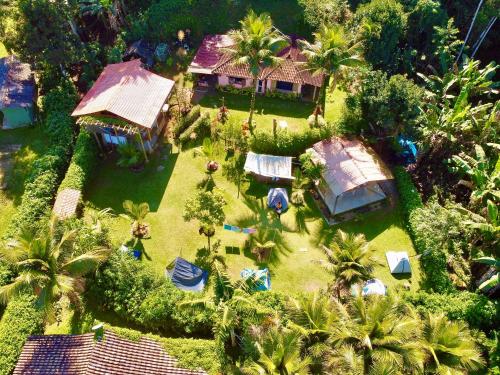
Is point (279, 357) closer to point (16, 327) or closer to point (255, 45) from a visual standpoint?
point (16, 327)

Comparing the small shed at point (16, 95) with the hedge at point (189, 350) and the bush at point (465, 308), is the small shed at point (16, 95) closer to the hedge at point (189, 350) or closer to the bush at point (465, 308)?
the hedge at point (189, 350)

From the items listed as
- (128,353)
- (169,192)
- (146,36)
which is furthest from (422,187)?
(146,36)

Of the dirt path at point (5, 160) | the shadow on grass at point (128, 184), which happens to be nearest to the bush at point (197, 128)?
the shadow on grass at point (128, 184)

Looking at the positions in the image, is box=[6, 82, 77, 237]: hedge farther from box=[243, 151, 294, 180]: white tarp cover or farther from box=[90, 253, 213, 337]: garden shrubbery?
box=[243, 151, 294, 180]: white tarp cover

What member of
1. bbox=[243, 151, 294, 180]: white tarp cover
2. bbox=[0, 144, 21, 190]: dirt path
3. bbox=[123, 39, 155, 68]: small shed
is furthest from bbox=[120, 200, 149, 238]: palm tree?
A: bbox=[123, 39, 155, 68]: small shed

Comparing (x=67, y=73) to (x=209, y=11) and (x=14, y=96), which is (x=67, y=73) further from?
(x=209, y=11)

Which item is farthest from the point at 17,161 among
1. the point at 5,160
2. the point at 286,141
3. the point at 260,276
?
the point at 260,276
